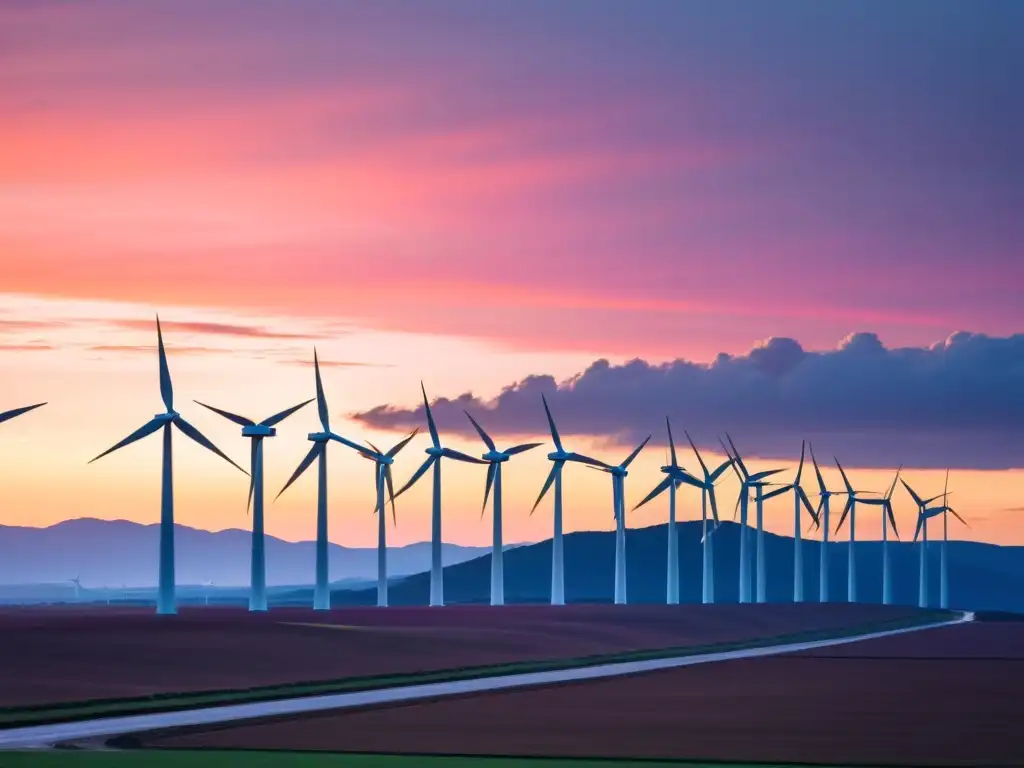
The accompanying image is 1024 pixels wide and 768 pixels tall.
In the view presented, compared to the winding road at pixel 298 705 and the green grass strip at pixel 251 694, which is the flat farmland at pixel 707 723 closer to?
the winding road at pixel 298 705

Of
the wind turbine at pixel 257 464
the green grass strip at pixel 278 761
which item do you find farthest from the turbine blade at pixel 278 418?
the green grass strip at pixel 278 761

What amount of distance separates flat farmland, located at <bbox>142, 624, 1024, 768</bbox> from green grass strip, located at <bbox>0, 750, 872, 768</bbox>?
2203mm

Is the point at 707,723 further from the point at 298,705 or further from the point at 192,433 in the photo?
the point at 192,433

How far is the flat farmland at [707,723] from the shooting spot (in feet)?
214

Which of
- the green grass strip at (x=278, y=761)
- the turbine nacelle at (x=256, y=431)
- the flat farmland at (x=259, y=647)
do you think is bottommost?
the flat farmland at (x=259, y=647)

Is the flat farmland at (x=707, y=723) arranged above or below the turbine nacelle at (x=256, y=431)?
below

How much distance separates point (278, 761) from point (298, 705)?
87.8 ft

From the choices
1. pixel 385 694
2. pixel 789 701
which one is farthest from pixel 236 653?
pixel 789 701

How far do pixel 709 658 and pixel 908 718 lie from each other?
58368 mm

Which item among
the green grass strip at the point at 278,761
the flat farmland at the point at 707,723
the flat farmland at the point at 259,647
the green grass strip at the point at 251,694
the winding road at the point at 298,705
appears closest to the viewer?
the green grass strip at the point at 278,761

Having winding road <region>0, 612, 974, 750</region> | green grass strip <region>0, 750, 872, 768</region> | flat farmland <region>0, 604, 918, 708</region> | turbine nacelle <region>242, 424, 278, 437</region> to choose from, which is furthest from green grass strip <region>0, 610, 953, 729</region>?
turbine nacelle <region>242, 424, 278, 437</region>

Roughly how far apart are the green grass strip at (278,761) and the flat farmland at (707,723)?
2.20 meters

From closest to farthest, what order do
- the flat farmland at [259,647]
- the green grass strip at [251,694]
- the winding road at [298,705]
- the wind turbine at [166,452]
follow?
the winding road at [298,705], the green grass strip at [251,694], the flat farmland at [259,647], the wind turbine at [166,452]

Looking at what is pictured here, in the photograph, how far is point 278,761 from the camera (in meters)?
59.3
